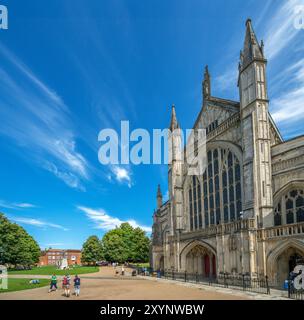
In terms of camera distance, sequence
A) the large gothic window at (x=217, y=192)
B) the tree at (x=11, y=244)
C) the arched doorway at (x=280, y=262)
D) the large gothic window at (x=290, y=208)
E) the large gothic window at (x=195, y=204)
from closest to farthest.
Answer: the arched doorway at (x=280, y=262) → the large gothic window at (x=290, y=208) → the large gothic window at (x=217, y=192) → the large gothic window at (x=195, y=204) → the tree at (x=11, y=244)

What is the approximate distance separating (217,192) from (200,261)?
8280mm

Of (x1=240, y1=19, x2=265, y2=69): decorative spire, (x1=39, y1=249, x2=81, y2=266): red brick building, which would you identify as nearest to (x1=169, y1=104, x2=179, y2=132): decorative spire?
(x1=240, y1=19, x2=265, y2=69): decorative spire

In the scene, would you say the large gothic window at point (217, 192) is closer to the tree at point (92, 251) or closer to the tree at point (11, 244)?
the tree at point (11, 244)

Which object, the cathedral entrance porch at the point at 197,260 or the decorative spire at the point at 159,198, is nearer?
the cathedral entrance porch at the point at 197,260

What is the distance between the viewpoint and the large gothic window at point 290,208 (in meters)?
27.3

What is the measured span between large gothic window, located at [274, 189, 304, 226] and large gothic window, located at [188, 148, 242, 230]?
169 inches

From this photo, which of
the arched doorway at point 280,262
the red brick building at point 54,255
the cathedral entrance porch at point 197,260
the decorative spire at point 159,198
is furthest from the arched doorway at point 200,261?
the red brick building at point 54,255

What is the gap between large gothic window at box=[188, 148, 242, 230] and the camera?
111 feet

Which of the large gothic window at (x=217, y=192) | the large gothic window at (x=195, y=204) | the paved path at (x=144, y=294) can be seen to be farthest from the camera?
the large gothic window at (x=195, y=204)

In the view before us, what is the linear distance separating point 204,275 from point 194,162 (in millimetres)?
13159

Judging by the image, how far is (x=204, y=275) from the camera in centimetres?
3834

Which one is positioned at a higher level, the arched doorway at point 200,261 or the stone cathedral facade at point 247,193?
the stone cathedral facade at point 247,193

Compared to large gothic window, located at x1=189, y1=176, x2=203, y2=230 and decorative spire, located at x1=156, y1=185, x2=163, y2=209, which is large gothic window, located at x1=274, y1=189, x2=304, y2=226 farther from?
decorative spire, located at x1=156, y1=185, x2=163, y2=209

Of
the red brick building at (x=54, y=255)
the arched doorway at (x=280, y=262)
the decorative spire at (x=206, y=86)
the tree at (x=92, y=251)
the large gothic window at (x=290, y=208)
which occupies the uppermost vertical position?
the decorative spire at (x=206, y=86)
